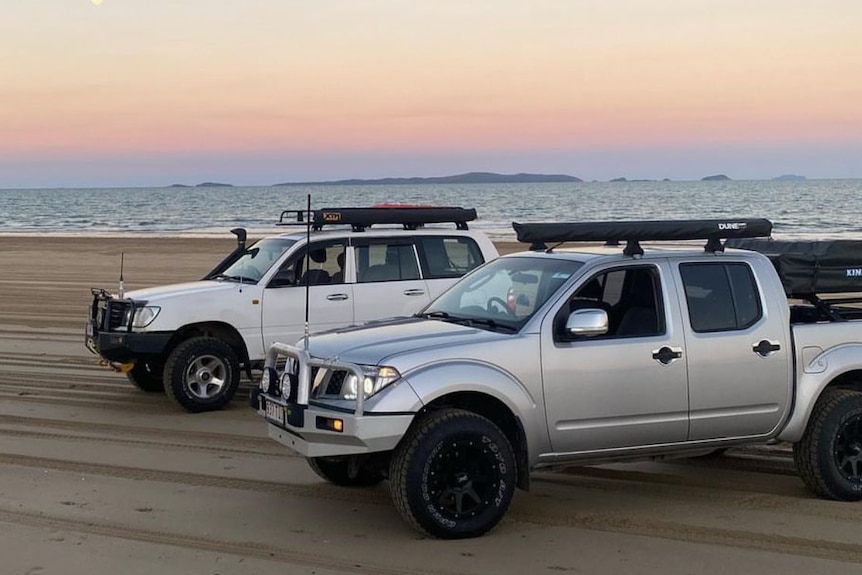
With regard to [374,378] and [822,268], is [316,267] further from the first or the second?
[822,268]

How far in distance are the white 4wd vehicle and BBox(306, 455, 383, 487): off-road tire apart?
2.83m

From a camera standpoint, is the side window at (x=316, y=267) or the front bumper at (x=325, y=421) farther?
the side window at (x=316, y=267)

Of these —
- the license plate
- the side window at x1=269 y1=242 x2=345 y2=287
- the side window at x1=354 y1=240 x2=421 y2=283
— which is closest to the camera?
the license plate

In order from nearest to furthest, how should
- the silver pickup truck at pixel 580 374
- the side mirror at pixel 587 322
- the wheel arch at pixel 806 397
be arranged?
the silver pickup truck at pixel 580 374 < the side mirror at pixel 587 322 < the wheel arch at pixel 806 397

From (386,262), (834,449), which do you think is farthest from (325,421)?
(386,262)

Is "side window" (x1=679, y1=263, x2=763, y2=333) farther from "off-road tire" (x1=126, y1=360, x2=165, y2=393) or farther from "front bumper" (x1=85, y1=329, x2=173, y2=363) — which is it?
"off-road tire" (x1=126, y1=360, x2=165, y2=393)

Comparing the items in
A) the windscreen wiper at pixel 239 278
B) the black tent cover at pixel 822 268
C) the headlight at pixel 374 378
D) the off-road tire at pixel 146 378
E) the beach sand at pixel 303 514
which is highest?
the black tent cover at pixel 822 268

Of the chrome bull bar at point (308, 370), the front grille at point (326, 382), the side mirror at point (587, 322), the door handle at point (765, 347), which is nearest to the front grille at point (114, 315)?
the chrome bull bar at point (308, 370)

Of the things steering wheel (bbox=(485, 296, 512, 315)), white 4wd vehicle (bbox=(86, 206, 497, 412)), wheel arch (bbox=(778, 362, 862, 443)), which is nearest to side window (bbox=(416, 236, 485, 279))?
white 4wd vehicle (bbox=(86, 206, 497, 412))

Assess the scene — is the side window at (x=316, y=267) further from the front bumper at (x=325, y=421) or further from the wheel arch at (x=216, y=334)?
the front bumper at (x=325, y=421)

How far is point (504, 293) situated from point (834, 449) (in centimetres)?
252

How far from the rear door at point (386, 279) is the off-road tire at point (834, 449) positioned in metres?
4.87

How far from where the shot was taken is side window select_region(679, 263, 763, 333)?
279 inches

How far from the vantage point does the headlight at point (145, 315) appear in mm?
10281
